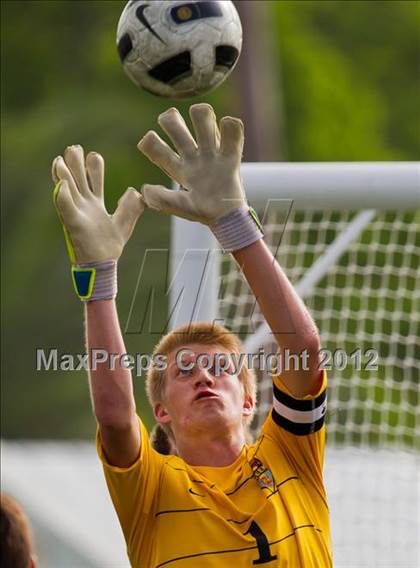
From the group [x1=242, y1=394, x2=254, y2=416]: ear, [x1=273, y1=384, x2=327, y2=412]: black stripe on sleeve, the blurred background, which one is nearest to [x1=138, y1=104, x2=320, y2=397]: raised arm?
[x1=273, y1=384, x2=327, y2=412]: black stripe on sleeve

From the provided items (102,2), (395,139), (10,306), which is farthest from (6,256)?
(395,139)

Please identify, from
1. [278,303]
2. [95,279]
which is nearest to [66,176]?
[95,279]

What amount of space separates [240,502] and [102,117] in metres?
18.3

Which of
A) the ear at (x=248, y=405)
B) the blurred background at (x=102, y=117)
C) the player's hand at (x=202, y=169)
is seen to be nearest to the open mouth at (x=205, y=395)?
the ear at (x=248, y=405)

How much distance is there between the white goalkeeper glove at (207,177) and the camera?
3701mm

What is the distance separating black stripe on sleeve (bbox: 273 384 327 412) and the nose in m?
0.22

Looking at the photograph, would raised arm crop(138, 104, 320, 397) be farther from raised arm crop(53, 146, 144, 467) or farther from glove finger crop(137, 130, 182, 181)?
raised arm crop(53, 146, 144, 467)

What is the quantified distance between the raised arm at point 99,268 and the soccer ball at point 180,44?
65cm

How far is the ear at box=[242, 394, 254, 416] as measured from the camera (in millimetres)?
4270

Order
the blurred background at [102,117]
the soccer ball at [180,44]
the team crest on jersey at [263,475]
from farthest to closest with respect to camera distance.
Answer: the blurred background at [102,117] → the soccer ball at [180,44] → the team crest on jersey at [263,475]

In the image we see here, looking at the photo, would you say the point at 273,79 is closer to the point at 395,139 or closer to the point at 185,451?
the point at 395,139

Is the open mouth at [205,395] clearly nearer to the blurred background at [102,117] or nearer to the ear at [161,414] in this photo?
the ear at [161,414]

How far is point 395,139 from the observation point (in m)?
22.9

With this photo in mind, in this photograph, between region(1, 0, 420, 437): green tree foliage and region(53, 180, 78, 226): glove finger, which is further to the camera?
region(1, 0, 420, 437): green tree foliage
